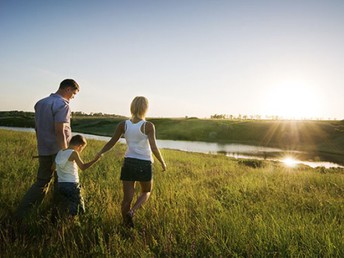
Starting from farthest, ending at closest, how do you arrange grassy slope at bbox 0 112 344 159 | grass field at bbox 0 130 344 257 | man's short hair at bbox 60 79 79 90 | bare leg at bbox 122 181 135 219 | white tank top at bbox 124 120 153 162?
grassy slope at bbox 0 112 344 159 → man's short hair at bbox 60 79 79 90 → bare leg at bbox 122 181 135 219 → white tank top at bbox 124 120 153 162 → grass field at bbox 0 130 344 257

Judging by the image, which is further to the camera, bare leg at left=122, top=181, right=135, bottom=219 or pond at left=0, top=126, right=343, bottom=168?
pond at left=0, top=126, right=343, bottom=168

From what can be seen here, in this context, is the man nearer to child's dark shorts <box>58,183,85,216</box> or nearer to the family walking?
the family walking

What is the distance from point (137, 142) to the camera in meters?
4.16

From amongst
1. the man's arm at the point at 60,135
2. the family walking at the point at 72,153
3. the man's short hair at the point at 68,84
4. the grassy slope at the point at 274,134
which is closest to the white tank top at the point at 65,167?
the family walking at the point at 72,153

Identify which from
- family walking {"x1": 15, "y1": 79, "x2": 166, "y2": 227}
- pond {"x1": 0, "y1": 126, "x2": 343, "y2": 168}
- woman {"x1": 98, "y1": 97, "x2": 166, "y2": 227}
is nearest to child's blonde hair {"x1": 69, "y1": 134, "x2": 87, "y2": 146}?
family walking {"x1": 15, "y1": 79, "x2": 166, "y2": 227}

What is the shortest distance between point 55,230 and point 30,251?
0.46 m

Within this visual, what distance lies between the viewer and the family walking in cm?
416

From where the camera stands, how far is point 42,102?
4496 millimetres

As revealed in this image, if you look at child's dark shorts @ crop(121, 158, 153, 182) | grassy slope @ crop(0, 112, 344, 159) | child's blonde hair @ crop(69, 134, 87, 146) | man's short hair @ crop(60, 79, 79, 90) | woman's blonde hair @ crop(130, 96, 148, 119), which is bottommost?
grassy slope @ crop(0, 112, 344, 159)

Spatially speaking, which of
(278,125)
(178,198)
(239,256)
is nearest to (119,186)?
(178,198)

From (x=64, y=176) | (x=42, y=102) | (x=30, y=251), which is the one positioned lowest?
(x=30, y=251)

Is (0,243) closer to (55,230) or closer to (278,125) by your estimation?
(55,230)

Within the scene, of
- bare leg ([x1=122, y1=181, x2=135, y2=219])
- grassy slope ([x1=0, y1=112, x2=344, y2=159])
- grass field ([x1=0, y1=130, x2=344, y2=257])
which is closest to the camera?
grass field ([x1=0, y1=130, x2=344, y2=257])

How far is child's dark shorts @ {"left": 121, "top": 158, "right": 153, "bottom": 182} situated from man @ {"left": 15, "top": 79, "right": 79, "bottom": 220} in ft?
3.75
